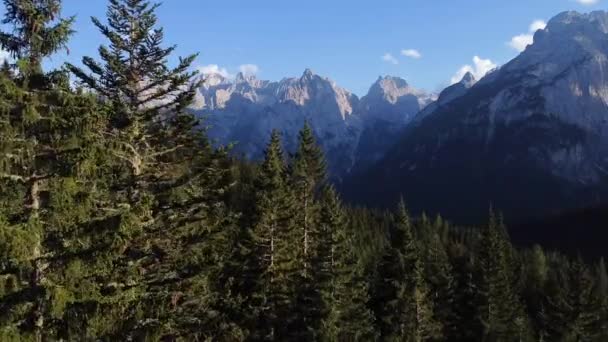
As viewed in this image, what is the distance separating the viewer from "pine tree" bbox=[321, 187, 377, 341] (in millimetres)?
38725

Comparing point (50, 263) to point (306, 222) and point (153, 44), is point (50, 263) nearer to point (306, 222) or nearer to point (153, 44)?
point (153, 44)

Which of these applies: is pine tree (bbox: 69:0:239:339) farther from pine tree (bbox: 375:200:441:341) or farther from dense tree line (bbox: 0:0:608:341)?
pine tree (bbox: 375:200:441:341)

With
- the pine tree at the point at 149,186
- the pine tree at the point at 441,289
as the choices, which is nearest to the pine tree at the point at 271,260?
the pine tree at the point at 149,186

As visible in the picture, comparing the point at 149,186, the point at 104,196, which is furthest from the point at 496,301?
the point at 104,196

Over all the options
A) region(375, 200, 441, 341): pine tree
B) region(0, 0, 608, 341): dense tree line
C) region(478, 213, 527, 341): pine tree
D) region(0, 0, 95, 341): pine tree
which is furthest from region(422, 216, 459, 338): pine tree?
region(0, 0, 95, 341): pine tree

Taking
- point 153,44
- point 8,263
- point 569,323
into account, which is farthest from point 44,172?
point 569,323

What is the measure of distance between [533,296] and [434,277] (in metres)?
42.3

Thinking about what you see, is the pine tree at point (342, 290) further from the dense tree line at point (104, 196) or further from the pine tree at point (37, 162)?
the pine tree at point (37, 162)

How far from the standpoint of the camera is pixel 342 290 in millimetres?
40375

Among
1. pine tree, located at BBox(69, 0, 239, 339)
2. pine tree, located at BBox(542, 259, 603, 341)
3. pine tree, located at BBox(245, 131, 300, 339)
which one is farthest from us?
pine tree, located at BBox(542, 259, 603, 341)

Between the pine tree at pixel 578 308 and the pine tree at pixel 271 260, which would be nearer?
the pine tree at pixel 271 260

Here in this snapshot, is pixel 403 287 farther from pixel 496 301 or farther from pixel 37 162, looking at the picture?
pixel 37 162

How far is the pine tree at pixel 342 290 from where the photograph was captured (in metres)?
38.7

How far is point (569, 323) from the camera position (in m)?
63.2
